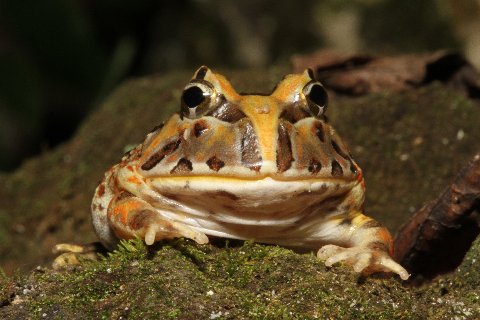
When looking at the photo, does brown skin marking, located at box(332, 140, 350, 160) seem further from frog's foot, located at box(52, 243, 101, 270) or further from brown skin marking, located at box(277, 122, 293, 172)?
frog's foot, located at box(52, 243, 101, 270)

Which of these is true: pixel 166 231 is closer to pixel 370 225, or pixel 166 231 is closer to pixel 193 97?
pixel 193 97

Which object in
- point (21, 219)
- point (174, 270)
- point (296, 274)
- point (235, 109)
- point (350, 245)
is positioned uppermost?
point (235, 109)

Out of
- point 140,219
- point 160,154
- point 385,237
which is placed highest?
point 160,154

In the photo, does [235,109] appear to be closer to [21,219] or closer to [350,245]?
[350,245]

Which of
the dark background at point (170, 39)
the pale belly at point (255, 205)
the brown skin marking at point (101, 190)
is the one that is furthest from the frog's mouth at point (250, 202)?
the dark background at point (170, 39)

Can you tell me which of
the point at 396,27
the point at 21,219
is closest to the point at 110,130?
the point at 21,219

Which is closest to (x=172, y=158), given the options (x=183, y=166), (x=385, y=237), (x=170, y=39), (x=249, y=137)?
(x=183, y=166)
